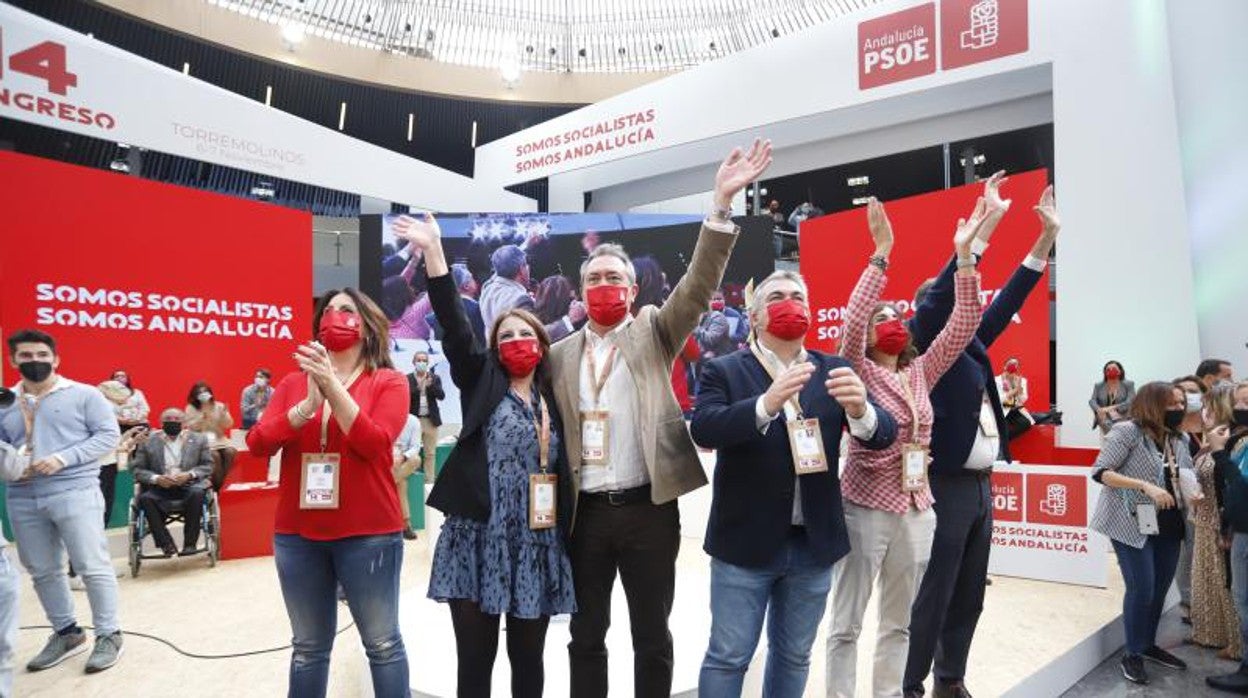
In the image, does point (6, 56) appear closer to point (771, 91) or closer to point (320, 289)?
point (771, 91)

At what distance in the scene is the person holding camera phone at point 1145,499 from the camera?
9.80ft

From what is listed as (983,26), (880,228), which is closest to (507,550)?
(880,228)

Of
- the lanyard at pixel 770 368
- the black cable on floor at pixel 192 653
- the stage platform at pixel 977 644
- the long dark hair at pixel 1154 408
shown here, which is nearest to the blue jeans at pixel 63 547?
the black cable on floor at pixel 192 653

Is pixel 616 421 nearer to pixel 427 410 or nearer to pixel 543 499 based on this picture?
pixel 543 499

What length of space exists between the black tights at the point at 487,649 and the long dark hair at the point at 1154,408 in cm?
264

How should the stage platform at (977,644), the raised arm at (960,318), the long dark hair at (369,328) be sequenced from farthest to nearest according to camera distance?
the stage platform at (977,644) < the raised arm at (960,318) < the long dark hair at (369,328)

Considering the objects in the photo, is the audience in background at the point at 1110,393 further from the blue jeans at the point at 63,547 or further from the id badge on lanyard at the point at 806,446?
the blue jeans at the point at 63,547

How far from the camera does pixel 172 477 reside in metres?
4.83

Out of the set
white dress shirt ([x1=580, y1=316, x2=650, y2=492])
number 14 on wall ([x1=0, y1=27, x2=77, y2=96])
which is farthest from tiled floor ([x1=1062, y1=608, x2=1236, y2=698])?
number 14 on wall ([x1=0, y1=27, x2=77, y2=96])

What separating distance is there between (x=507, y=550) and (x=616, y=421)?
0.41 m

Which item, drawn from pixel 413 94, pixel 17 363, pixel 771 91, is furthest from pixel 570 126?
pixel 17 363

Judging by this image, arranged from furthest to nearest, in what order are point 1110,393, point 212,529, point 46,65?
point 46,65
point 1110,393
point 212,529

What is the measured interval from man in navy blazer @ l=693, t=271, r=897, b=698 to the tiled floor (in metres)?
1.97

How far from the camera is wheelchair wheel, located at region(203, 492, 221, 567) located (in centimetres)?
502
